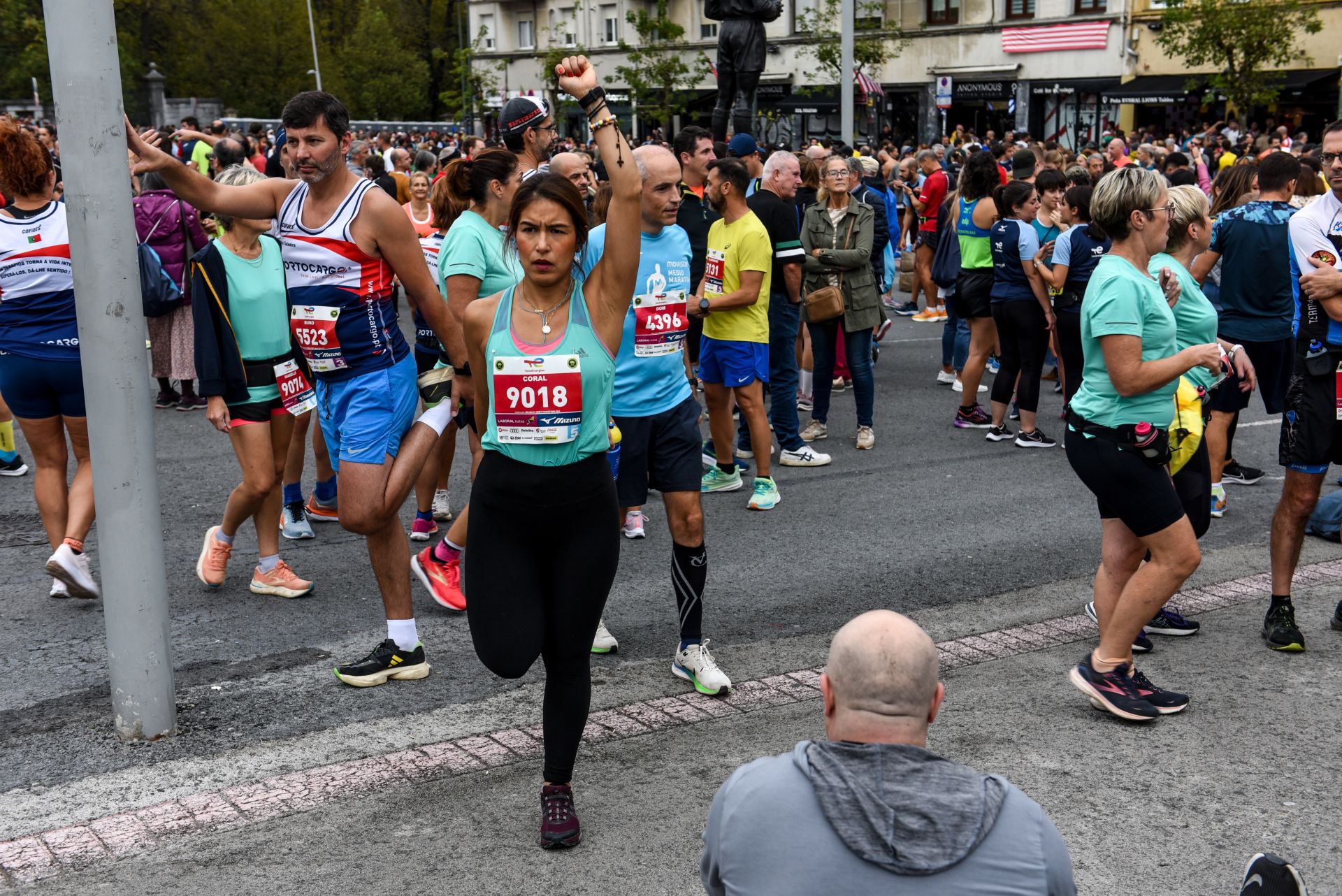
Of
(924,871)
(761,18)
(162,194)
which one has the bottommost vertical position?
(924,871)

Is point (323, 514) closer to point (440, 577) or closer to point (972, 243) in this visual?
point (440, 577)

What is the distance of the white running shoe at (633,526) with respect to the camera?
7230 mm

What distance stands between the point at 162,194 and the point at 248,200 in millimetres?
5642

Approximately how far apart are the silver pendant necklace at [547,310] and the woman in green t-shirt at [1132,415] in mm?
1930

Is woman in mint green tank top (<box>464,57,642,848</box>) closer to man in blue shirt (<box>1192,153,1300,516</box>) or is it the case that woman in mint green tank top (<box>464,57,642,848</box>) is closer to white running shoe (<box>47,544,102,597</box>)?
white running shoe (<box>47,544,102,597</box>)

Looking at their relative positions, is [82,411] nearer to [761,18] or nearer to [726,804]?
[726,804]

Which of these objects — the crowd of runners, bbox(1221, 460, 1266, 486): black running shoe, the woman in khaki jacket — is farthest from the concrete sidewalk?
the woman in khaki jacket

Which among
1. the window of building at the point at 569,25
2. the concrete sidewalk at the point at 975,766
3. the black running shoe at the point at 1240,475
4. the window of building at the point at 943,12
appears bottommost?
the black running shoe at the point at 1240,475

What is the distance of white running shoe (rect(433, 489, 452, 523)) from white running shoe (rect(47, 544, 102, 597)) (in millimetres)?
1975

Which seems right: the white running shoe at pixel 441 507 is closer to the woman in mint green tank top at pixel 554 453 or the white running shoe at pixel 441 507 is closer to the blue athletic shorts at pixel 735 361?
the blue athletic shorts at pixel 735 361

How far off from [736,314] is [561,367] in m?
4.08

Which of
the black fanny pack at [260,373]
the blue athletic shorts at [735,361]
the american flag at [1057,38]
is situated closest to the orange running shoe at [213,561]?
the black fanny pack at [260,373]

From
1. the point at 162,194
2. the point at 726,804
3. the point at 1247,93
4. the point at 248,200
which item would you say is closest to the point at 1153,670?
the point at 726,804

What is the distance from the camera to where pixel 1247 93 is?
3456cm
